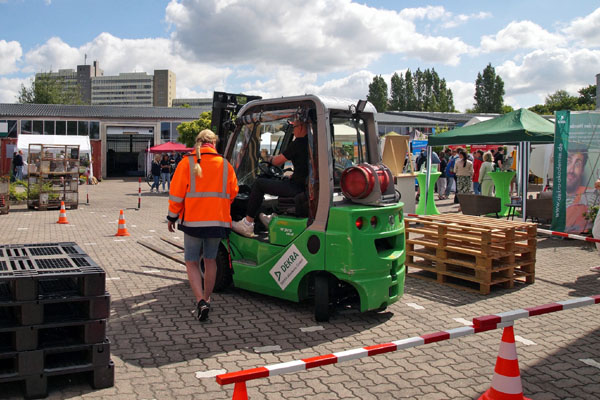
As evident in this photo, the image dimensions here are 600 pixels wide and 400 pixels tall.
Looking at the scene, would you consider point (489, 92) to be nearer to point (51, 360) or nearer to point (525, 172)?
point (525, 172)

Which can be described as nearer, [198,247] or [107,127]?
[198,247]

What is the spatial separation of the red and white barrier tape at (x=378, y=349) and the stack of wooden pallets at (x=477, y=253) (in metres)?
2.99

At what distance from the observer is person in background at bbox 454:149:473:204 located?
17.2 metres

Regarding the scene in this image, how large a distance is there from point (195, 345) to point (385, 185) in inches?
106

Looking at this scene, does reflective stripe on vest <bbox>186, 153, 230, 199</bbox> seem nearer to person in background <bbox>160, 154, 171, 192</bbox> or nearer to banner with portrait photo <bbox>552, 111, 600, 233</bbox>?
banner with portrait photo <bbox>552, 111, 600, 233</bbox>

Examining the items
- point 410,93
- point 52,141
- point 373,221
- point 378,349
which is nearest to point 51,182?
point 52,141

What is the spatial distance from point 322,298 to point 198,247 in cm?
140

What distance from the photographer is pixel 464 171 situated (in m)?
17.5

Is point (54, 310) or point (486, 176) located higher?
point (486, 176)

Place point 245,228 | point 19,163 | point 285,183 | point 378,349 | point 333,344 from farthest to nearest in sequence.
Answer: point 19,163, point 245,228, point 285,183, point 333,344, point 378,349

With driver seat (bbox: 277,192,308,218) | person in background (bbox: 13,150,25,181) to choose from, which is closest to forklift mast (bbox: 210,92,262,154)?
driver seat (bbox: 277,192,308,218)

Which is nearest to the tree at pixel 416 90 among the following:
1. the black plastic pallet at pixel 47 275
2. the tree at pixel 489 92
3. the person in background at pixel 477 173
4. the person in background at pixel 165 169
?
the tree at pixel 489 92

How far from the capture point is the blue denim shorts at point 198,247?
19.2ft

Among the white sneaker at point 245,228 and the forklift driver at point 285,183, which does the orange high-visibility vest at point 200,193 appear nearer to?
the forklift driver at point 285,183
